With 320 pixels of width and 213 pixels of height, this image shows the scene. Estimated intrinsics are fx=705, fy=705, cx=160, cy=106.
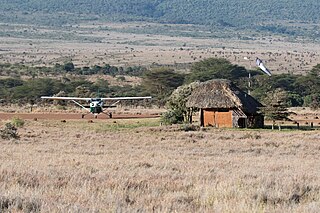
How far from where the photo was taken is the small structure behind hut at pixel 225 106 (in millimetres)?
45062

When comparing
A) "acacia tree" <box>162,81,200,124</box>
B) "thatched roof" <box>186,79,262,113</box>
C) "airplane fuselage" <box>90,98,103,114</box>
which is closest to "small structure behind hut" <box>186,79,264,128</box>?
"thatched roof" <box>186,79,262,113</box>

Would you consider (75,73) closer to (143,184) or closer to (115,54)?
(115,54)

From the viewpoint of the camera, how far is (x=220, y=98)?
46.1 metres

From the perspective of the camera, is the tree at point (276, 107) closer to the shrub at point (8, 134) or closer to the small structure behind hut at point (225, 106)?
the small structure behind hut at point (225, 106)

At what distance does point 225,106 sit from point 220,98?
0.80 metres

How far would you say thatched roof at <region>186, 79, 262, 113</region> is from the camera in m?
45.2

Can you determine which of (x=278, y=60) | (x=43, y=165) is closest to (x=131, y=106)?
(x=43, y=165)

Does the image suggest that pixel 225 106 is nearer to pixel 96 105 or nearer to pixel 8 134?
pixel 96 105

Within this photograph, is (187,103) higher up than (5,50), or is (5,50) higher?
(5,50)

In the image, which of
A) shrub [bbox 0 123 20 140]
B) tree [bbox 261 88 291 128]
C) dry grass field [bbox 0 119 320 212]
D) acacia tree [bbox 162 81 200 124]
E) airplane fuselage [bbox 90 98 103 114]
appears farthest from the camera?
Result: airplane fuselage [bbox 90 98 103 114]

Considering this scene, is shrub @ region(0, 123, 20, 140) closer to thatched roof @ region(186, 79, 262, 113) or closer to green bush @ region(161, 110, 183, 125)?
green bush @ region(161, 110, 183, 125)

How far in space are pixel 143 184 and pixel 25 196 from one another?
279cm

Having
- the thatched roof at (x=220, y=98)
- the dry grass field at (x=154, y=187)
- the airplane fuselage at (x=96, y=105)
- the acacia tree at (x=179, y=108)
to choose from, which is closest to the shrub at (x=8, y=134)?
the dry grass field at (x=154, y=187)

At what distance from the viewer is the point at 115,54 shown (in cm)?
17600
